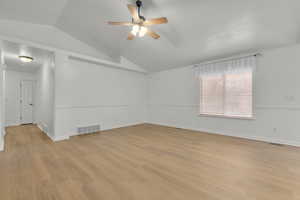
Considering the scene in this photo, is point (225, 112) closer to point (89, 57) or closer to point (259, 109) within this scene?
point (259, 109)

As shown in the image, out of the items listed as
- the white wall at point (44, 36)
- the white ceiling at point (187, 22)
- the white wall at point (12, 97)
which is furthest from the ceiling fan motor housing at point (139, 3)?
the white wall at point (12, 97)

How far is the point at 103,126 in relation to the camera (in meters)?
4.90

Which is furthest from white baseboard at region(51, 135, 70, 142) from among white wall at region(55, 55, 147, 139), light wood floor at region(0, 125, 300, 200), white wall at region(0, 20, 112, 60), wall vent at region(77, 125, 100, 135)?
white wall at region(0, 20, 112, 60)

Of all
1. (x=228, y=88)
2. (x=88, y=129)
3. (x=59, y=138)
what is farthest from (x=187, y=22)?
(x=59, y=138)

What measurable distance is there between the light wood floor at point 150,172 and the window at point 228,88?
1.21m

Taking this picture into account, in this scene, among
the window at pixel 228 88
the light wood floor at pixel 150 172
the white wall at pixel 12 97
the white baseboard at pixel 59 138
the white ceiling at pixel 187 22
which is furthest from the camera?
the white wall at pixel 12 97

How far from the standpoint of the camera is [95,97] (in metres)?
4.71

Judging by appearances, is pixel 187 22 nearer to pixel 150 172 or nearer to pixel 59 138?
pixel 150 172

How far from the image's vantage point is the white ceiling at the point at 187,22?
8.34 feet

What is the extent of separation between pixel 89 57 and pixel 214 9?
3713 mm

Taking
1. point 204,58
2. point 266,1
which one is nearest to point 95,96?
point 204,58

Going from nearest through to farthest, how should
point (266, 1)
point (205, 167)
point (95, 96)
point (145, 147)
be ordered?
point (205, 167), point (266, 1), point (145, 147), point (95, 96)

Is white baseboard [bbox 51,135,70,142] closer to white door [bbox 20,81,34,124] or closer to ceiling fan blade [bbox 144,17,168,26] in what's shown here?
ceiling fan blade [bbox 144,17,168,26]

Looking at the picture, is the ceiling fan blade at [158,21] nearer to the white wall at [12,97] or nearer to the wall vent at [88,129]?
the wall vent at [88,129]
